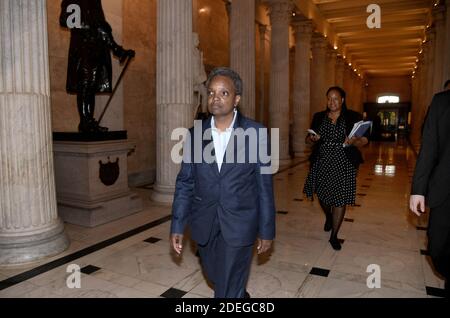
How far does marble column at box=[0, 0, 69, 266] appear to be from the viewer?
3.81 meters

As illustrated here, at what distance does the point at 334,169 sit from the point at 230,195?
7.87 feet

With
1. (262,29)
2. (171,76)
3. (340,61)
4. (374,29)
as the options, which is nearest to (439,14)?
(262,29)

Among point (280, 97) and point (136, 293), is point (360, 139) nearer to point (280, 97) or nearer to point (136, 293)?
point (136, 293)

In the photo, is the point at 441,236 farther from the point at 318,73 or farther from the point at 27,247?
the point at 318,73

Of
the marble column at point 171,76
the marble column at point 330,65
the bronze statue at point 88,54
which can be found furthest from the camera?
the marble column at point 330,65

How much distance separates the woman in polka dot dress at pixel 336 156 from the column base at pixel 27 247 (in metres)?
3.19

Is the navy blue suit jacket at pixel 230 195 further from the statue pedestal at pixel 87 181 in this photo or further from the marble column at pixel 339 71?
the marble column at pixel 339 71

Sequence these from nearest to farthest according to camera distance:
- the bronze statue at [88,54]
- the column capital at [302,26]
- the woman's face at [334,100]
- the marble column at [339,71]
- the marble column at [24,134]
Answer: the marble column at [24,134] → the woman's face at [334,100] → the bronze statue at [88,54] → the column capital at [302,26] → the marble column at [339,71]

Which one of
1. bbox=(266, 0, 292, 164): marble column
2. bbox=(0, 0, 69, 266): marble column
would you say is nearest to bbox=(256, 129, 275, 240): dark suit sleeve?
bbox=(0, 0, 69, 266): marble column

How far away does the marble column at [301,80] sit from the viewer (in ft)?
52.2

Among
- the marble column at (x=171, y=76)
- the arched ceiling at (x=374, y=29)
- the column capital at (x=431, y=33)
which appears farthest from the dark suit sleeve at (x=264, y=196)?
the column capital at (x=431, y=33)

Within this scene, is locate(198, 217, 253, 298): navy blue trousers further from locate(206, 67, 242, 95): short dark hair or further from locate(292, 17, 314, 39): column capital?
locate(292, 17, 314, 39): column capital

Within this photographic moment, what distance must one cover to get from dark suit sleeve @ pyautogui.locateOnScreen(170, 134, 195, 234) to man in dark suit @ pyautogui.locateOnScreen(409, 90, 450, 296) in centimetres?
160
